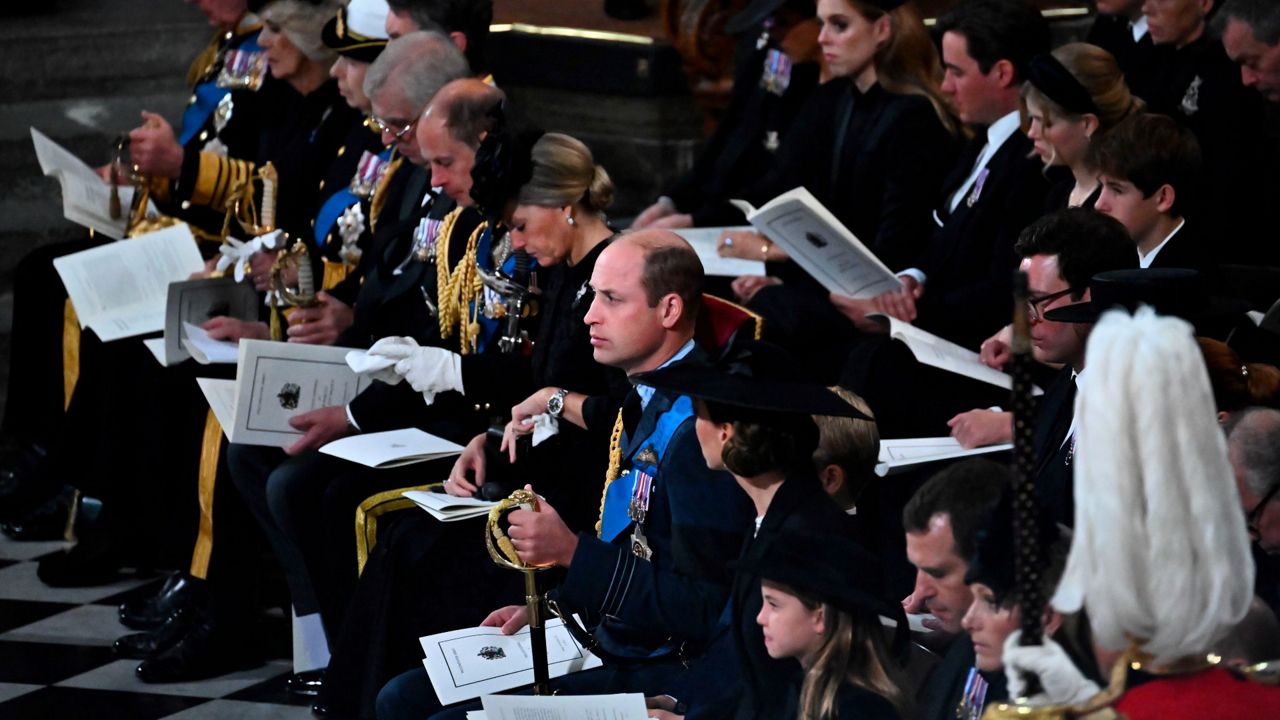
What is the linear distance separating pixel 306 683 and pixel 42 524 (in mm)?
1929

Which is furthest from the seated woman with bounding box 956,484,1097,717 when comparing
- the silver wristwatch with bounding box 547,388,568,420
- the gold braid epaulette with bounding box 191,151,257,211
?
the gold braid epaulette with bounding box 191,151,257,211

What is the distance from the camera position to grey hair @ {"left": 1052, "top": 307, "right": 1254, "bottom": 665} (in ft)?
5.96

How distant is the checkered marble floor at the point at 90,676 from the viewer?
178 inches

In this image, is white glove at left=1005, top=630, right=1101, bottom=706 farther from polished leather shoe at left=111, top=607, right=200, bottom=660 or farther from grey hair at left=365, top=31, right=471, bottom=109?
polished leather shoe at left=111, top=607, right=200, bottom=660

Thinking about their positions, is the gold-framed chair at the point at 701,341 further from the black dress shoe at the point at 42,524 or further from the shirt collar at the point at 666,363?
the black dress shoe at the point at 42,524

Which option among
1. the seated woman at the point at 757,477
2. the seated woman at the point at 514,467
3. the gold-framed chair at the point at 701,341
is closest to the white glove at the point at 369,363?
the gold-framed chair at the point at 701,341

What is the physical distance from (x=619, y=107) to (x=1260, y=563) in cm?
469

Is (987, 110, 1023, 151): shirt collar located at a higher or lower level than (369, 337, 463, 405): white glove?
higher

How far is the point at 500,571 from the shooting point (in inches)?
156

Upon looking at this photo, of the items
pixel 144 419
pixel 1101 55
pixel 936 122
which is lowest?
pixel 144 419

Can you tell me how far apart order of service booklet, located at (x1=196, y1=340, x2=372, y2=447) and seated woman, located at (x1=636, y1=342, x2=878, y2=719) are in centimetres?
190

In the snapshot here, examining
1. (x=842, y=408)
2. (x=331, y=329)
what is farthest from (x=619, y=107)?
(x=842, y=408)

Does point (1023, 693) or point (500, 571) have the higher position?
point (1023, 693)

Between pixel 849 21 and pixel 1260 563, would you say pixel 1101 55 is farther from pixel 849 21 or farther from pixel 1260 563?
pixel 1260 563
